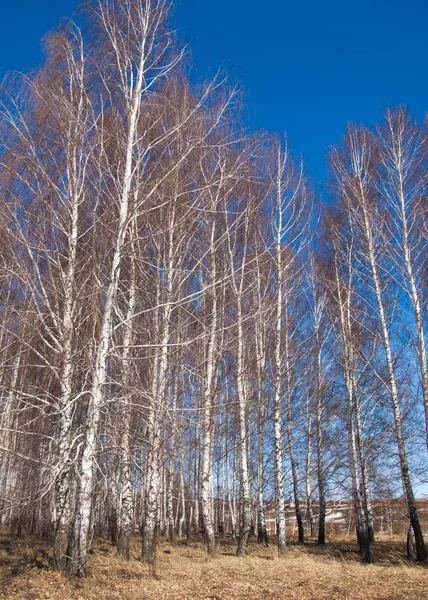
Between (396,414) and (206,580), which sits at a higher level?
(396,414)

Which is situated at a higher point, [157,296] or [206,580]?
[157,296]

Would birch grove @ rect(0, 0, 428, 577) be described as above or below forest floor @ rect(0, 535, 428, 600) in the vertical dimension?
above

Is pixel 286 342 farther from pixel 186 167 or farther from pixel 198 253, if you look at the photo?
pixel 186 167

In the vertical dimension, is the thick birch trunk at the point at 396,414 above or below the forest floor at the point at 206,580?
above

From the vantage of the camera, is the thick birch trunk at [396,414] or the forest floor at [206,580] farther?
the thick birch trunk at [396,414]

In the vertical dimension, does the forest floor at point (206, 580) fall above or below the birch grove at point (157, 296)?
below

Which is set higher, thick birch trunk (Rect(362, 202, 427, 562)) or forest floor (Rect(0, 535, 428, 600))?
thick birch trunk (Rect(362, 202, 427, 562))

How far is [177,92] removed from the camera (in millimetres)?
9367

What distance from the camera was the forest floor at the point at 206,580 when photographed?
620 cm

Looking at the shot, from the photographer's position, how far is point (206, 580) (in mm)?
7754

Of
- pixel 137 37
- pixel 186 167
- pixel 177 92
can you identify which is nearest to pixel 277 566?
pixel 186 167

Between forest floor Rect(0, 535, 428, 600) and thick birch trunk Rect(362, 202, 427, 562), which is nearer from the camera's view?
forest floor Rect(0, 535, 428, 600)

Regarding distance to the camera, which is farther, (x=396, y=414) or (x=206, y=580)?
(x=396, y=414)

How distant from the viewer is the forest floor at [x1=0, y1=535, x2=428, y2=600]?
6.20 m
